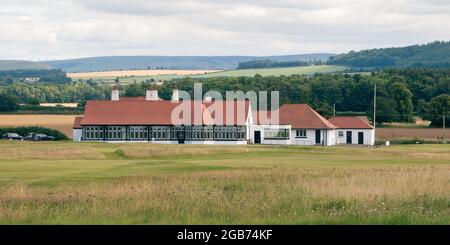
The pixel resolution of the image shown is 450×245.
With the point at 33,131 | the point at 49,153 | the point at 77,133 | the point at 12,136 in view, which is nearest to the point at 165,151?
the point at 49,153

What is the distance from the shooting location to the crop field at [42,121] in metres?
106

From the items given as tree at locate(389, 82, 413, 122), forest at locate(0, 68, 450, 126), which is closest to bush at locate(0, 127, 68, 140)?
forest at locate(0, 68, 450, 126)

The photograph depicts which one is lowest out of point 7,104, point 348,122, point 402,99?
point 348,122

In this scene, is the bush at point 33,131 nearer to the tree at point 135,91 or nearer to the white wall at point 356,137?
the white wall at point 356,137

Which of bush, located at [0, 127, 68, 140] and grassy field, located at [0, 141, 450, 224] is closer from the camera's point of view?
grassy field, located at [0, 141, 450, 224]

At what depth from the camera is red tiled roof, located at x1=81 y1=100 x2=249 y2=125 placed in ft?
318

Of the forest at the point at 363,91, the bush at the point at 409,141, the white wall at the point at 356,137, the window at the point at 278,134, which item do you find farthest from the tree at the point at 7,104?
the bush at the point at 409,141

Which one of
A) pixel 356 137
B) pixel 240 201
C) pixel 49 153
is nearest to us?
pixel 240 201

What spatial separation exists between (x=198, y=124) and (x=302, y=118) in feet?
36.1

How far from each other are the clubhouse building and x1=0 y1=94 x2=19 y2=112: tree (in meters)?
26.2

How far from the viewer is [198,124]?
96.8m

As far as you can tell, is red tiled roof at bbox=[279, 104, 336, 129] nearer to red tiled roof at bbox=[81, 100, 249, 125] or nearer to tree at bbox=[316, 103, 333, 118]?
red tiled roof at bbox=[81, 100, 249, 125]

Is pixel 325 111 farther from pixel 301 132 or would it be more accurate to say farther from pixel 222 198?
pixel 222 198

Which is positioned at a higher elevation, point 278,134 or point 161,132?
point 161,132
